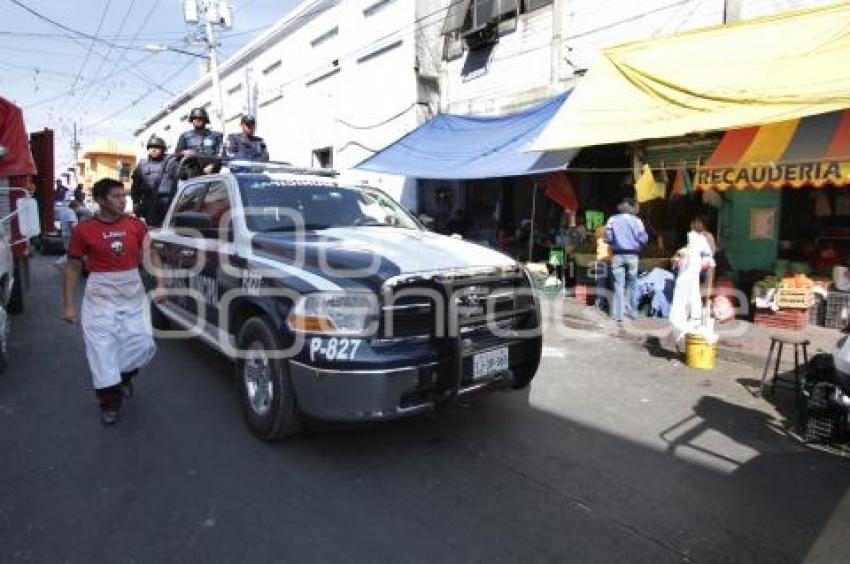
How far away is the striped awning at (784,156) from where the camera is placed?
6410 millimetres

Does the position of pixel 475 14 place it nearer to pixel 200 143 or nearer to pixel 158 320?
pixel 200 143

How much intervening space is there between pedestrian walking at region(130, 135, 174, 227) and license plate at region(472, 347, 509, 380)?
5940 millimetres

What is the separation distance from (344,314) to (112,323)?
6.66ft

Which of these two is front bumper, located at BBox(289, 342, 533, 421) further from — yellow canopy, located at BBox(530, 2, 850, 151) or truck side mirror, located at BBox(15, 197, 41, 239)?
yellow canopy, located at BBox(530, 2, 850, 151)

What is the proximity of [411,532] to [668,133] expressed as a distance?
5590 mm

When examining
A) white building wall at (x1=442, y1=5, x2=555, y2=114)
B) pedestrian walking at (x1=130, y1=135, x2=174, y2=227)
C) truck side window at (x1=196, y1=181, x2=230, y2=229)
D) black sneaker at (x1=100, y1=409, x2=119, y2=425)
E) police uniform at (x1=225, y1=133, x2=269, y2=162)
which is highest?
white building wall at (x1=442, y1=5, x2=555, y2=114)

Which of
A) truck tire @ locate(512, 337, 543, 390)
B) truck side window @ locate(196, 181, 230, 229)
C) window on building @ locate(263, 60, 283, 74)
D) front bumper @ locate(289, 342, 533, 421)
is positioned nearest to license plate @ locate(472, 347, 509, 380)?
front bumper @ locate(289, 342, 533, 421)

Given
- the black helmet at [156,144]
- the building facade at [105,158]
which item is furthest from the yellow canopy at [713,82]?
the building facade at [105,158]

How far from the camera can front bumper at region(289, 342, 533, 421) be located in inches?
140

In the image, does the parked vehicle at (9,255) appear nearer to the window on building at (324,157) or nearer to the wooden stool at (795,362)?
the wooden stool at (795,362)

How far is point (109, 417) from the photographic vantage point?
4.59 meters

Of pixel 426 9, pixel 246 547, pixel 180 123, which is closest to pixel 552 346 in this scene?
pixel 246 547

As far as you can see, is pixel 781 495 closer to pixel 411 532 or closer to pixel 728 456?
pixel 728 456

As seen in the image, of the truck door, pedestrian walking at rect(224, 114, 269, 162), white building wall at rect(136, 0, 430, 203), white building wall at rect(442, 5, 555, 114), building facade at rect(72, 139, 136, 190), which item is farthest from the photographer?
building facade at rect(72, 139, 136, 190)
